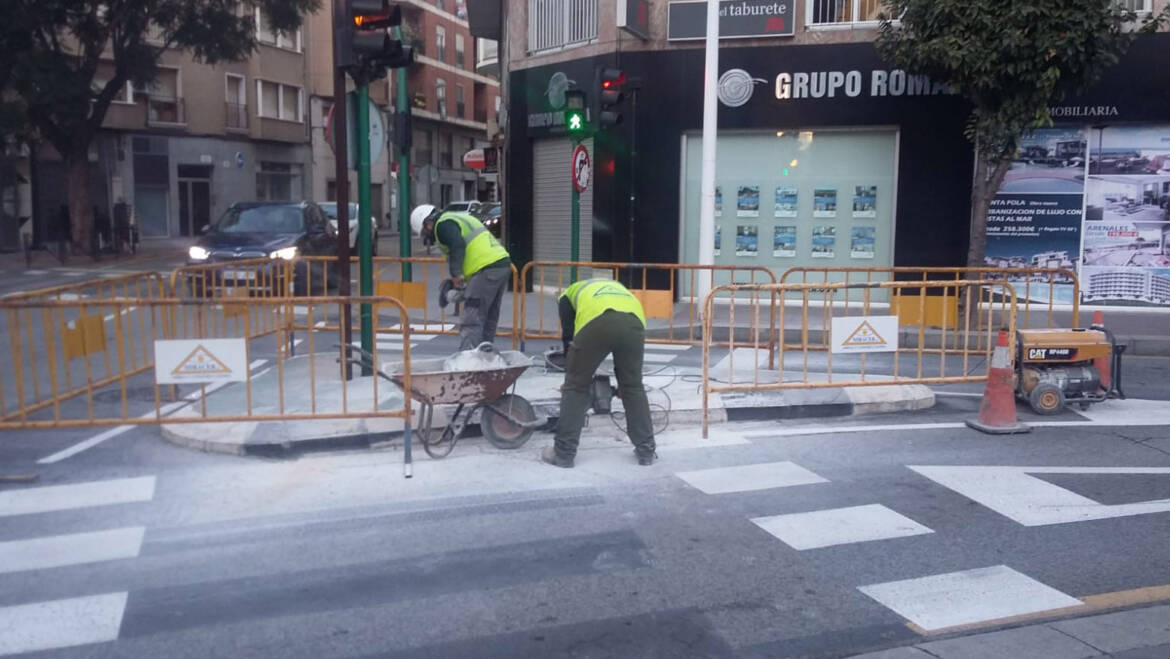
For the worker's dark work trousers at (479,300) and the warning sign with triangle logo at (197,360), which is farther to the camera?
the worker's dark work trousers at (479,300)

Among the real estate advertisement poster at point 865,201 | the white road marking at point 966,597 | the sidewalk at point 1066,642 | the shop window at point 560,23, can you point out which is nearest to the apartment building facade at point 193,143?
the shop window at point 560,23

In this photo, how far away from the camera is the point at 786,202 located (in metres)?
17.6

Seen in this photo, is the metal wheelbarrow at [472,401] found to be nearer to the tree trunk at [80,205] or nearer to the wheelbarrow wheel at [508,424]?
the wheelbarrow wheel at [508,424]

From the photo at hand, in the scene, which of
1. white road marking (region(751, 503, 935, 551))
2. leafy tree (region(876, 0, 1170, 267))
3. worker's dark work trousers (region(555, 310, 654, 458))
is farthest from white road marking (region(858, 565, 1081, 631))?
leafy tree (region(876, 0, 1170, 267))

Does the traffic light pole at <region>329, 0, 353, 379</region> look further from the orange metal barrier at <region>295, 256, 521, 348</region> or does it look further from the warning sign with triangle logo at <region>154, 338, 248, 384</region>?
the warning sign with triangle logo at <region>154, 338, 248, 384</region>

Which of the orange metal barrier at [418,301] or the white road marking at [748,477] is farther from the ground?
the orange metal barrier at [418,301]

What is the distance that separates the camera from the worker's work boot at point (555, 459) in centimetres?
746

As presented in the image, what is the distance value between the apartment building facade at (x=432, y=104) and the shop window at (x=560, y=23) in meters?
26.8

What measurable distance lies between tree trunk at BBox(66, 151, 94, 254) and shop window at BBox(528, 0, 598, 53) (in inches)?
650

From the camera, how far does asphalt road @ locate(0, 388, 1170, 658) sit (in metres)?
4.80

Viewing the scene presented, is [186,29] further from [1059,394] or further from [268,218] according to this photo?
[1059,394]

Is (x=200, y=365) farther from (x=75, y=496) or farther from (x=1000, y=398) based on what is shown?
(x=1000, y=398)

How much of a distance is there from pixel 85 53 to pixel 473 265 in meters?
24.3

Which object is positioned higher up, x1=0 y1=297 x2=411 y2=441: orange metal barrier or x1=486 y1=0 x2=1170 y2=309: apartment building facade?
x1=486 y1=0 x2=1170 y2=309: apartment building facade
